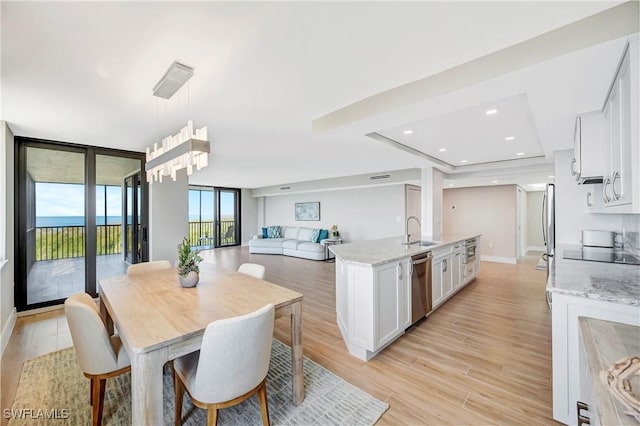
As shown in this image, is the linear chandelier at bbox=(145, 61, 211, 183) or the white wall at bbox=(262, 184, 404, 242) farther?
the white wall at bbox=(262, 184, 404, 242)

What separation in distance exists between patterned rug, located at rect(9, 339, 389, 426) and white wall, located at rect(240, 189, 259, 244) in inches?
327

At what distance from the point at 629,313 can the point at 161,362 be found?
2.39 meters

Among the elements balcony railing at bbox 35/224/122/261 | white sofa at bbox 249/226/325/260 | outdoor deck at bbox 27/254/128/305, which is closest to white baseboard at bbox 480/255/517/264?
white sofa at bbox 249/226/325/260

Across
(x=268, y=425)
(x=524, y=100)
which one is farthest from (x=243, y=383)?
(x=524, y=100)

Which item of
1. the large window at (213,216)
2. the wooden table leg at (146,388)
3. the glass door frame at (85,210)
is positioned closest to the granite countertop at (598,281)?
the wooden table leg at (146,388)

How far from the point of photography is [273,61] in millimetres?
1826

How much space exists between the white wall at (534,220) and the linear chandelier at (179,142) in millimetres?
11162

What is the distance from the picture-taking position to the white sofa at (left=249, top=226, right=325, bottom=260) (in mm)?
7672

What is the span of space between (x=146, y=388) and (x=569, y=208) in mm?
4710

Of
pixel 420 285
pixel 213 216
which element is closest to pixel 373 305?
pixel 420 285

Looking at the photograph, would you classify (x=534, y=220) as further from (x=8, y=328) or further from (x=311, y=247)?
(x=8, y=328)

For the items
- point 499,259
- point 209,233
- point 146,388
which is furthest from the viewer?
point 209,233

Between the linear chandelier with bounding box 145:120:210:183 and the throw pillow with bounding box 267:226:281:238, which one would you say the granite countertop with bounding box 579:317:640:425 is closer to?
the linear chandelier with bounding box 145:120:210:183

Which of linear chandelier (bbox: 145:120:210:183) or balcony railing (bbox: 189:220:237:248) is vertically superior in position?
linear chandelier (bbox: 145:120:210:183)
